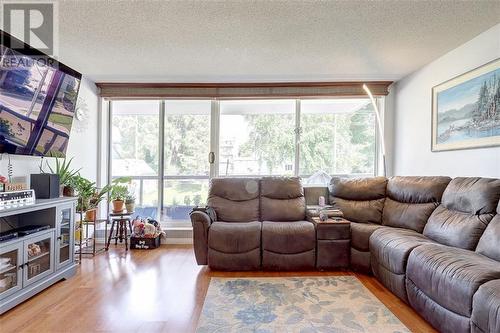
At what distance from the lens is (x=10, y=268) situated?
2086 millimetres

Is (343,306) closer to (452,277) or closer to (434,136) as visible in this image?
(452,277)

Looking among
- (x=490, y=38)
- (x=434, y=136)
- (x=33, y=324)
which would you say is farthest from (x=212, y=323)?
(x=490, y=38)

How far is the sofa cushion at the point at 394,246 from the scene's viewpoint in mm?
2158

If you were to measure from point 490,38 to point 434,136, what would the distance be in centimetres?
107

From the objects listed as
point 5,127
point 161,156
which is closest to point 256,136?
point 161,156

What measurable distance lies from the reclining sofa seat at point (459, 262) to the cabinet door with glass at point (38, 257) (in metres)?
3.09

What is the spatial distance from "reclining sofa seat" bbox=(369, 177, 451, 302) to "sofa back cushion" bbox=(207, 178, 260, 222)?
4.65 feet

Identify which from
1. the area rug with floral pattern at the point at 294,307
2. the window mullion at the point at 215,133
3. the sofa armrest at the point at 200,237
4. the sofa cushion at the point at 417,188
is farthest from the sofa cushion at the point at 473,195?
the window mullion at the point at 215,133

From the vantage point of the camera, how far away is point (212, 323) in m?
1.89

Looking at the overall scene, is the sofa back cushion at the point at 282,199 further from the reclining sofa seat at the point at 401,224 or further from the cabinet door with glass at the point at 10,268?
the cabinet door with glass at the point at 10,268

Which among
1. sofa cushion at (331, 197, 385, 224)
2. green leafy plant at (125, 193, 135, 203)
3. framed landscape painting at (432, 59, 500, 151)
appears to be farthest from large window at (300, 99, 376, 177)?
green leafy plant at (125, 193, 135, 203)

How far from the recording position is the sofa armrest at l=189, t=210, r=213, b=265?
2895 millimetres

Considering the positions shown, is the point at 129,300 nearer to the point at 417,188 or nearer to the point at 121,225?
the point at 121,225

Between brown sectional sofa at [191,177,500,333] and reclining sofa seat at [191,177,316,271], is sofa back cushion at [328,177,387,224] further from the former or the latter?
reclining sofa seat at [191,177,316,271]
